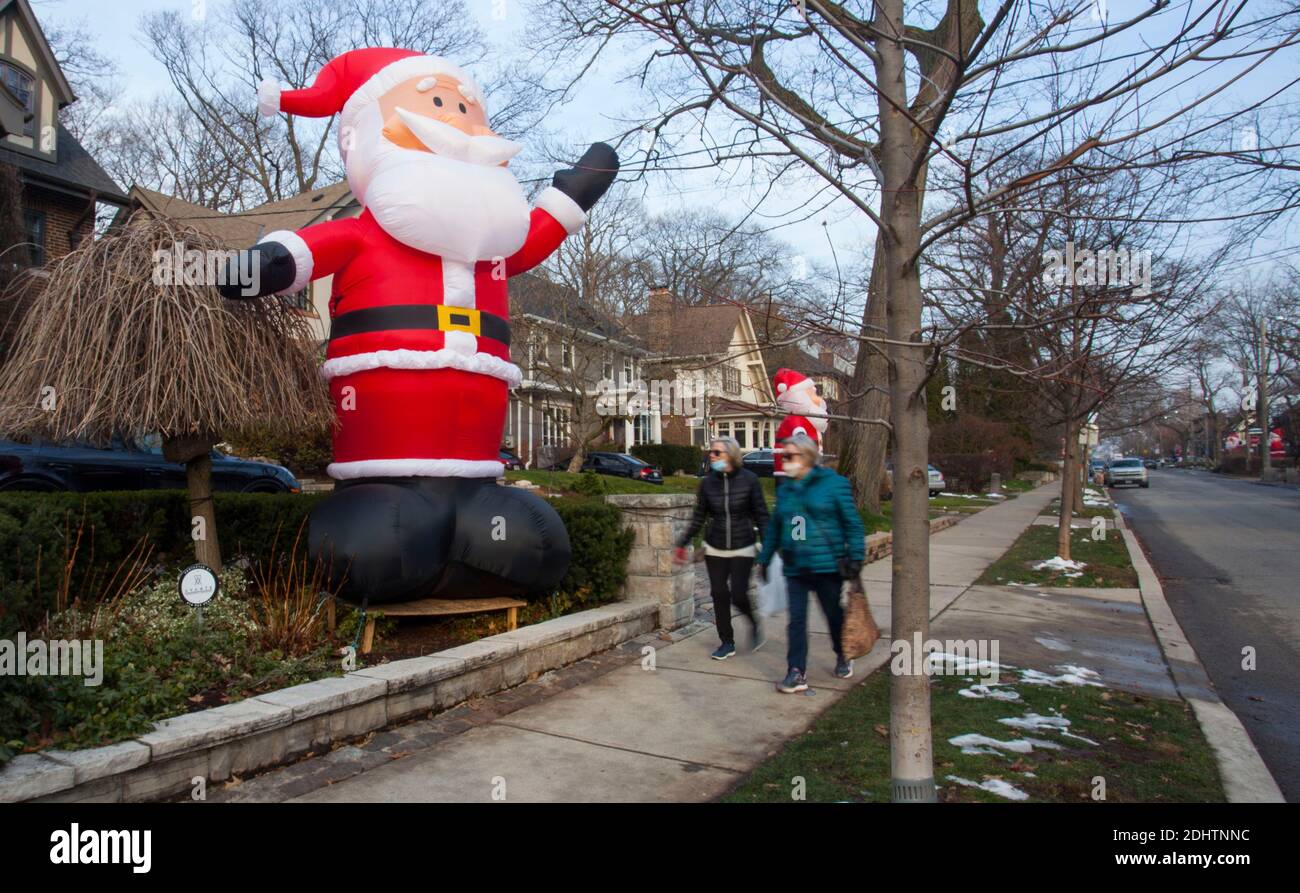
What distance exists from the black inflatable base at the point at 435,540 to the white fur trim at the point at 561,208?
2.09 metres

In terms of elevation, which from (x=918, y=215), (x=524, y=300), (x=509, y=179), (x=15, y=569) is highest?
(x=524, y=300)

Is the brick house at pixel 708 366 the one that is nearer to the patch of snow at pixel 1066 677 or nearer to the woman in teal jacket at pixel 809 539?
the woman in teal jacket at pixel 809 539

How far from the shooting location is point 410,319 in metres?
5.50

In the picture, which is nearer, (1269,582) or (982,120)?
(982,120)

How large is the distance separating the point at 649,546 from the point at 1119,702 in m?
3.53

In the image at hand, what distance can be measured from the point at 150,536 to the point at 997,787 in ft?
18.3

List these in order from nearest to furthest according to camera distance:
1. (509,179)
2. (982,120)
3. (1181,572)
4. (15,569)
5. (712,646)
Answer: (982,120) < (15,569) < (509,179) < (712,646) < (1181,572)

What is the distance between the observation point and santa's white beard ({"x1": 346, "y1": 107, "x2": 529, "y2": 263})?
546 cm

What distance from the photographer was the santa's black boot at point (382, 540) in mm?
5023

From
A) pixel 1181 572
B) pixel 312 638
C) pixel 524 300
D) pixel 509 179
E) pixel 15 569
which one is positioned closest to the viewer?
pixel 15 569

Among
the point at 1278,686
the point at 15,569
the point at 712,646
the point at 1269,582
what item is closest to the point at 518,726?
the point at 712,646

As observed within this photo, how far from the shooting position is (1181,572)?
1180cm

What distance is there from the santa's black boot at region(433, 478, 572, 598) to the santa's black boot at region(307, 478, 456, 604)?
109mm

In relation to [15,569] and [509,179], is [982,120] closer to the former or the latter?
[509,179]
